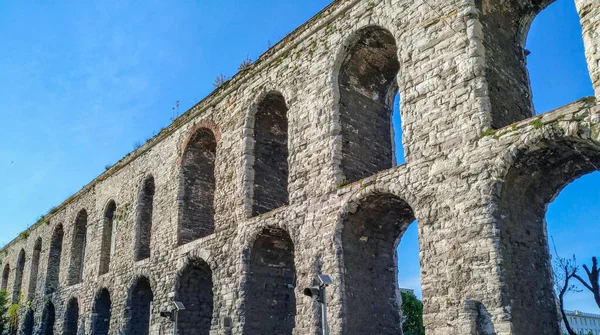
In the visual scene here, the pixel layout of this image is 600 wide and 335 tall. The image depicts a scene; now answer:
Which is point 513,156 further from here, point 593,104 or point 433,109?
point 433,109

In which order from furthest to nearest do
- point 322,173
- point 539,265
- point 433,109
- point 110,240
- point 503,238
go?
point 110,240 → point 322,173 → point 433,109 → point 539,265 → point 503,238

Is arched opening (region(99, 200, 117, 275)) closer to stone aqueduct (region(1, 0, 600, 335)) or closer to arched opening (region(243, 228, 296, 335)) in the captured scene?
stone aqueduct (region(1, 0, 600, 335))

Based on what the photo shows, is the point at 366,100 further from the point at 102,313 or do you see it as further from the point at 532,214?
the point at 102,313

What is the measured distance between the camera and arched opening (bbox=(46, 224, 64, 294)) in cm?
2155

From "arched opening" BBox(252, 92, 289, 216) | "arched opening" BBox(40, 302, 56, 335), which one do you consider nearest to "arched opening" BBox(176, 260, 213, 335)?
"arched opening" BBox(252, 92, 289, 216)

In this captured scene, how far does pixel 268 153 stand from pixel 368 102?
286 centimetres

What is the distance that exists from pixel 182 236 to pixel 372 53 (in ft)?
22.0

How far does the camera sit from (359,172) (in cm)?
1019

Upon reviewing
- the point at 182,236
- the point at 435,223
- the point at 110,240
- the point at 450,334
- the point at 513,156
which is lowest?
the point at 450,334

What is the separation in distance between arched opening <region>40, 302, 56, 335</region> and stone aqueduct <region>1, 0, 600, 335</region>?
513 cm

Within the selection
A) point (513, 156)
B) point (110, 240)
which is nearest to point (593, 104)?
point (513, 156)

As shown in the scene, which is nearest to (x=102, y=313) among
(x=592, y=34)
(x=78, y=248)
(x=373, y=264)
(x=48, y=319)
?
(x=78, y=248)

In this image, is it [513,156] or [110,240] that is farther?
[110,240]

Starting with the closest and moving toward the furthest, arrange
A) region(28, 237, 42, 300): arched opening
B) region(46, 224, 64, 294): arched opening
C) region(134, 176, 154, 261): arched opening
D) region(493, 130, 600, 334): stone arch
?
region(493, 130, 600, 334): stone arch, region(134, 176, 154, 261): arched opening, region(46, 224, 64, 294): arched opening, region(28, 237, 42, 300): arched opening
